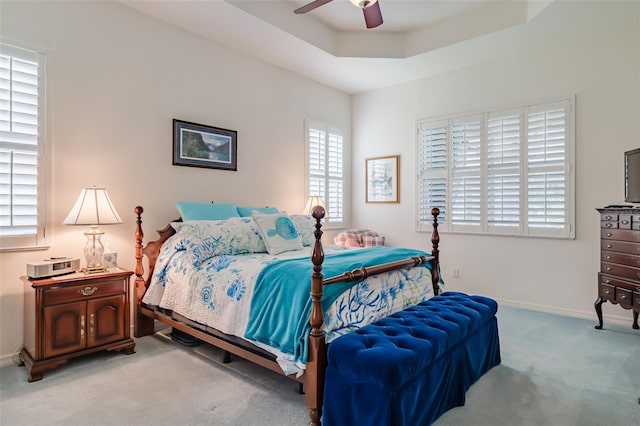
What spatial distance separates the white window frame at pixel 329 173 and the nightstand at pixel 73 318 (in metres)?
2.80

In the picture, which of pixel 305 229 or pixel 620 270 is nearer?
pixel 620 270

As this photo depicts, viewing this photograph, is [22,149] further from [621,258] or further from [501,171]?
[621,258]

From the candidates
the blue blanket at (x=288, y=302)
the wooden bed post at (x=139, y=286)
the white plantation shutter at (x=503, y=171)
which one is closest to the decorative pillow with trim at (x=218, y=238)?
the wooden bed post at (x=139, y=286)

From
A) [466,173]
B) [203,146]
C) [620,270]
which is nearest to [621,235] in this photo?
[620,270]

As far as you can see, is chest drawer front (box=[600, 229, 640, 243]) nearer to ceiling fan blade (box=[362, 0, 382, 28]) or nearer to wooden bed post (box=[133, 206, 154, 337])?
ceiling fan blade (box=[362, 0, 382, 28])

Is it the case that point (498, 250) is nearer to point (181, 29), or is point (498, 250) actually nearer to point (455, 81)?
point (455, 81)

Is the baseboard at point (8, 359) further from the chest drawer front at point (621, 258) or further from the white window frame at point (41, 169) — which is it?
the chest drawer front at point (621, 258)

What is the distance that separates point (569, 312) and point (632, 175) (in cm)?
159

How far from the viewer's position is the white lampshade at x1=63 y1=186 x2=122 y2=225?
2781 millimetres

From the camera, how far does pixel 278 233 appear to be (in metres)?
3.31

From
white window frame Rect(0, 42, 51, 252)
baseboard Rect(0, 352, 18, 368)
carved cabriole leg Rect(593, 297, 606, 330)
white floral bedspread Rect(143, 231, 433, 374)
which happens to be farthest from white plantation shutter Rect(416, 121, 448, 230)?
baseboard Rect(0, 352, 18, 368)

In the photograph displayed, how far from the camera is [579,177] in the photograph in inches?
157

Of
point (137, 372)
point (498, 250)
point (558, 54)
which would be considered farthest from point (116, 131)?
point (558, 54)

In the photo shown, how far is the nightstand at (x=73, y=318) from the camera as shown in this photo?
254 centimetres
